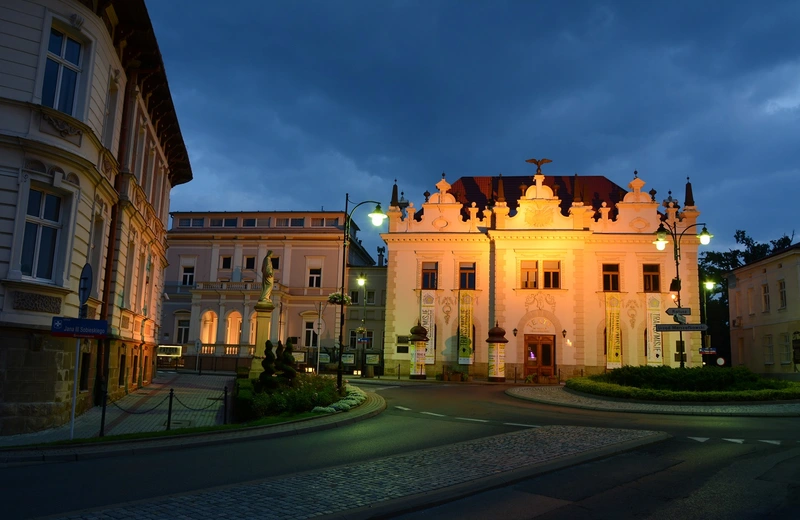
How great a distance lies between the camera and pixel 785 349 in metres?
41.7

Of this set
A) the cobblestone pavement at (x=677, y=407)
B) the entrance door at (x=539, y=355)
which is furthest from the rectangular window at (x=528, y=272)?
the cobblestone pavement at (x=677, y=407)

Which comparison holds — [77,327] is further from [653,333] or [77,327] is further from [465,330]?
[653,333]

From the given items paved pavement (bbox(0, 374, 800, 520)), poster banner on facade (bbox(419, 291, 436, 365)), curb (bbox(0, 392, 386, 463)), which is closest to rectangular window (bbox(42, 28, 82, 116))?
paved pavement (bbox(0, 374, 800, 520))

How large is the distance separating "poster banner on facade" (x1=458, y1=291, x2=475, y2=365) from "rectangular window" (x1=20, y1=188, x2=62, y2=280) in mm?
31815

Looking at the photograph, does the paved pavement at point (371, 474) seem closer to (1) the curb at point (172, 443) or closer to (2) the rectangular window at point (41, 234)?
(1) the curb at point (172, 443)

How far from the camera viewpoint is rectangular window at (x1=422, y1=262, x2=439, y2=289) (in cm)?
4544

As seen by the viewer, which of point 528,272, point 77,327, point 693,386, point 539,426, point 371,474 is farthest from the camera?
point 528,272

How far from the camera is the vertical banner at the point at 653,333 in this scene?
42.1 metres

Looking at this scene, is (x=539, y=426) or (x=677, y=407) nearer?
(x=539, y=426)

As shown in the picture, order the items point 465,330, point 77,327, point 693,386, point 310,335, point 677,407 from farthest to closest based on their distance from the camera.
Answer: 1. point 310,335
2. point 465,330
3. point 693,386
4. point 677,407
5. point 77,327

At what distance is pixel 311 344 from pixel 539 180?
78.6ft

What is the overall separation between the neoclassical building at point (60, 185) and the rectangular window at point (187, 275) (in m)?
39.2

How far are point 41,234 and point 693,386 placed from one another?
21.7 metres

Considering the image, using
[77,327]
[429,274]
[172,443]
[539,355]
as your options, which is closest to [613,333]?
[539,355]
